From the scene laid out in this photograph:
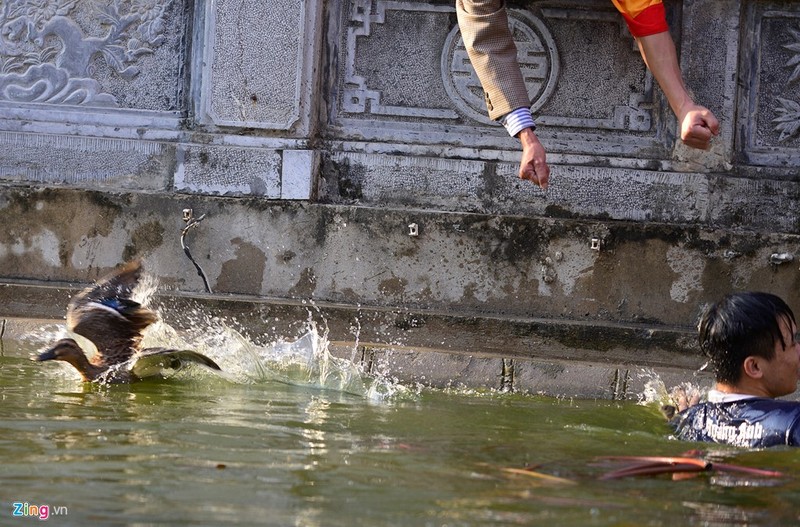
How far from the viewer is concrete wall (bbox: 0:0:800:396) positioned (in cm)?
687

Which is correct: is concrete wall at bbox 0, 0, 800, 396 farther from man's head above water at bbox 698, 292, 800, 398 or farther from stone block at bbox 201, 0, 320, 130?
man's head above water at bbox 698, 292, 800, 398

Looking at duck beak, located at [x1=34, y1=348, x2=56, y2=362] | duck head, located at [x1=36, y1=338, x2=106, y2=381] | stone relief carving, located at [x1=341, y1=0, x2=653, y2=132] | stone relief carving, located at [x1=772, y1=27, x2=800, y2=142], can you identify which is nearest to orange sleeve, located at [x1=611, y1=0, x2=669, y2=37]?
stone relief carving, located at [x1=341, y1=0, x2=653, y2=132]

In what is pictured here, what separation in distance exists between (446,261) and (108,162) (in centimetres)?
224

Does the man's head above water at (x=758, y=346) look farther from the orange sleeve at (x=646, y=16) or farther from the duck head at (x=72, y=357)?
the duck head at (x=72, y=357)

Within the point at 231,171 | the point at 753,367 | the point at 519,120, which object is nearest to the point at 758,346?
the point at 753,367

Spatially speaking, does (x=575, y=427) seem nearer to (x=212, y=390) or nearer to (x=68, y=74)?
(x=212, y=390)

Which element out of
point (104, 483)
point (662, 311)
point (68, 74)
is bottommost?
point (104, 483)

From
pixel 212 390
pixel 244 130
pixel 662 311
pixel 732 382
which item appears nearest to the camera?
pixel 732 382

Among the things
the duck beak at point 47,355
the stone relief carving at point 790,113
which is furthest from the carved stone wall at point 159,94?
the stone relief carving at point 790,113

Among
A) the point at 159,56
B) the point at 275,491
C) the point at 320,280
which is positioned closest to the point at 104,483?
the point at 275,491

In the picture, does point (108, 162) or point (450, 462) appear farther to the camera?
point (108, 162)

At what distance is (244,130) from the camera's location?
7.51 metres

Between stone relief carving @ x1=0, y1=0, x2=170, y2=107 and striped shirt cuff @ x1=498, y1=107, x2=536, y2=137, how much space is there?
2742mm

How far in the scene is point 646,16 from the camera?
21.3 ft
